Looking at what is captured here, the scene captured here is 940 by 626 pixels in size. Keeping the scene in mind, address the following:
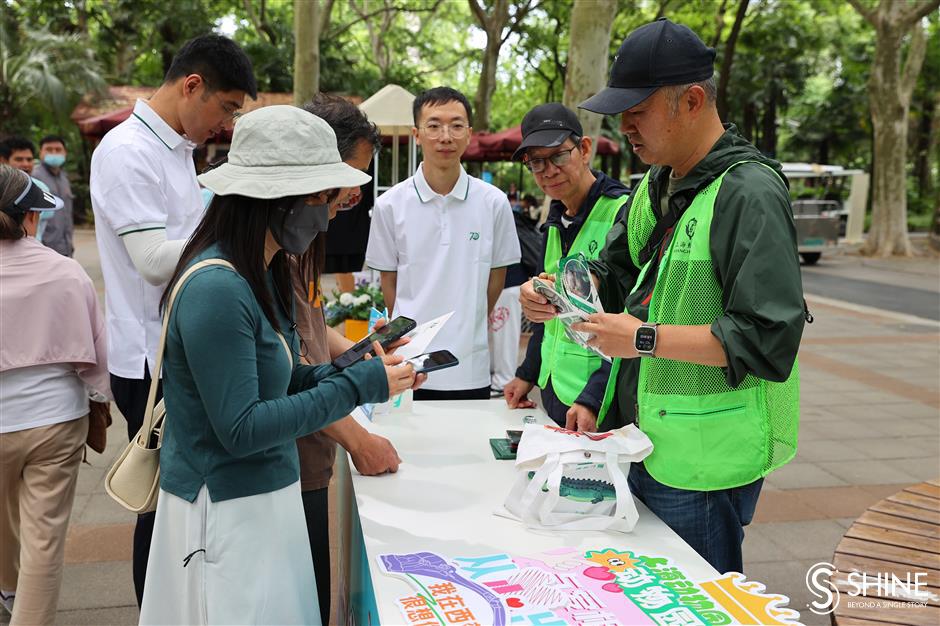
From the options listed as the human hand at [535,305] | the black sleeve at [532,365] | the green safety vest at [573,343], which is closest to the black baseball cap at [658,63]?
the human hand at [535,305]

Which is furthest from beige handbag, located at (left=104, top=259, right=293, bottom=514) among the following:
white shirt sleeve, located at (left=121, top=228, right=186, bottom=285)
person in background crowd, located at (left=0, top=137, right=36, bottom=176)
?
person in background crowd, located at (left=0, top=137, right=36, bottom=176)

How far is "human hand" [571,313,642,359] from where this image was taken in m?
1.77

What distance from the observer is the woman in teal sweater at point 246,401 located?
154cm

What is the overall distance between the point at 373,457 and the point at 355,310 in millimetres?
2371

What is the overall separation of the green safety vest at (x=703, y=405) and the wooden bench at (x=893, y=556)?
486 mm

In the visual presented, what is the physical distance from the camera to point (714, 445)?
175cm

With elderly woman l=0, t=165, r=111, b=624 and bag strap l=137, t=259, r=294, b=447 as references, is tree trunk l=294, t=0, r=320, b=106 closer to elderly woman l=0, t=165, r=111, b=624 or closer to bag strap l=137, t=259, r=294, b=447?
elderly woman l=0, t=165, r=111, b=624

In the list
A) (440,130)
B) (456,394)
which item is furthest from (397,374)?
(440,130)

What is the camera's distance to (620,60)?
5.98ft

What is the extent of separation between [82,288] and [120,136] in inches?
25.6

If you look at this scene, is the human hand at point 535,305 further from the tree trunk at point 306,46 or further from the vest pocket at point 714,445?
the tree trunk at point 306,46

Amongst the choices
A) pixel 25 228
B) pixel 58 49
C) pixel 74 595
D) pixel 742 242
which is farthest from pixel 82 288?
pixel 58 49

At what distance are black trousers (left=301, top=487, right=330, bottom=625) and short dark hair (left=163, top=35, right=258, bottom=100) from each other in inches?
54.0

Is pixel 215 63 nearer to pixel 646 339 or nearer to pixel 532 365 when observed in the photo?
pixel 532 365
